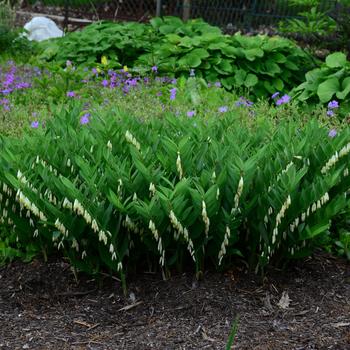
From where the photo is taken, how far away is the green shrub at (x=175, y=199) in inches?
116

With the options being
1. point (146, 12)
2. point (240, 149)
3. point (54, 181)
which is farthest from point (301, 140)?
point (146, 12)

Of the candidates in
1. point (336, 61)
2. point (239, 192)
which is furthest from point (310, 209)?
point (336, 61)

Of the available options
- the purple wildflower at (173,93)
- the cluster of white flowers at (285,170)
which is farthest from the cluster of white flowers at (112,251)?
the purple wildflower at (173,93)

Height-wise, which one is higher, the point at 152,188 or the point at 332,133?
the point at 152,188

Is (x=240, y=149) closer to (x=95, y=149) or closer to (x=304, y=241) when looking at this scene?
(x=304, y=241)

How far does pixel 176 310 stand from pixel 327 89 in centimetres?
420

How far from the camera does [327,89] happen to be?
668cm

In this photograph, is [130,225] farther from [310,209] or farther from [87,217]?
[310,209]

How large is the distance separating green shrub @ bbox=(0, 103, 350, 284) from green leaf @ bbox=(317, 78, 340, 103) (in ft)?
10.4

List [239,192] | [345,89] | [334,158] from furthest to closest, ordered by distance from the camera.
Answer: [345,89], [334,158], [239,192]

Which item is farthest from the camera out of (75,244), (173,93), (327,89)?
(327,89)

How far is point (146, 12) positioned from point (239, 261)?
1004cm

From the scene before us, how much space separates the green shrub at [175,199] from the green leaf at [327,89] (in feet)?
10.4

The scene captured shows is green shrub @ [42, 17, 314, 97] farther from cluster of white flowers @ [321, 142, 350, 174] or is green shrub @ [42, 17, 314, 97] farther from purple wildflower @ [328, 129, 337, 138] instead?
cluster of white flowers @ [321, 142, 350, 174]
